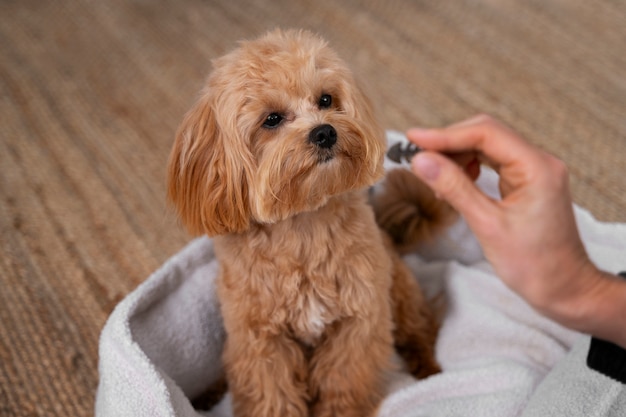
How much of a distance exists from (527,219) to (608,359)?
0.36 m

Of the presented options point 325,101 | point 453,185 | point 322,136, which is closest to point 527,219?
point 453,185

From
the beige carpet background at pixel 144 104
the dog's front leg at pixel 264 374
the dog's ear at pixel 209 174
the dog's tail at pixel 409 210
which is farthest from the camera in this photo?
the beige carpet background at pixel 144 104

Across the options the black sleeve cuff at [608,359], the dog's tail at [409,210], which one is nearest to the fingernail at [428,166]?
the black sleeve cuff at [608,359]

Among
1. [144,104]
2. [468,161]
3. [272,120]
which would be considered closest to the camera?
[468,161]

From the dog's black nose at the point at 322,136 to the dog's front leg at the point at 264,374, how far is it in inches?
13.2

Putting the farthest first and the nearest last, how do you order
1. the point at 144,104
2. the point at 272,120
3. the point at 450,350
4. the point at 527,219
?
the point at 144,104
the point at 450,350
the point at 272,120
the point at 527,219

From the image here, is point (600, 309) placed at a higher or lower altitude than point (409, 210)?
higher

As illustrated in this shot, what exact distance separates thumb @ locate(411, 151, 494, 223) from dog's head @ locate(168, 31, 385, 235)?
205 mm

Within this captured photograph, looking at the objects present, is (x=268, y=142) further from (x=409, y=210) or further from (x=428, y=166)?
(x=409, y=210)

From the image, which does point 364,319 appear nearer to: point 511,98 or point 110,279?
point 110,279

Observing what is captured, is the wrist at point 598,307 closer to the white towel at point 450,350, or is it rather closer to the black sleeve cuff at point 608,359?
the black sleeve cuff at point 608,359

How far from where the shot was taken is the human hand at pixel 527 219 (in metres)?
0.66

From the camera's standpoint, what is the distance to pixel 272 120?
3.05ft

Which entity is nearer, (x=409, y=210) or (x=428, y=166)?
(x=428, y=166)
